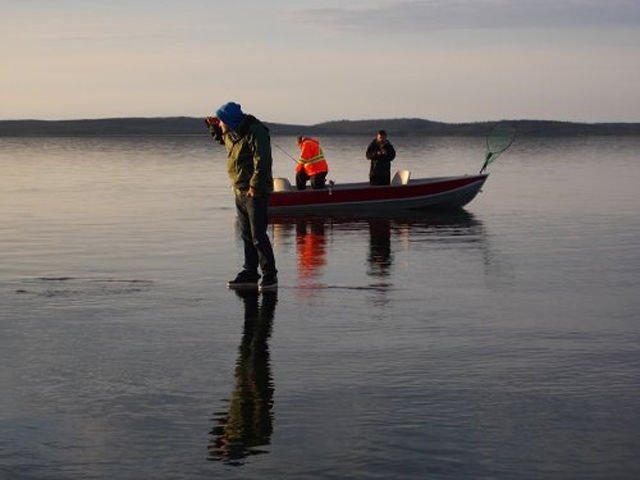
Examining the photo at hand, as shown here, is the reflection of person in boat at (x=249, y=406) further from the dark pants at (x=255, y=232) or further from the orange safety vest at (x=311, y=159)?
the orange safety vest at (x=311, y=159)

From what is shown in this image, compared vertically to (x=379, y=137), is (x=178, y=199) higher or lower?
lower

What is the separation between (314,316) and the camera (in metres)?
10.6

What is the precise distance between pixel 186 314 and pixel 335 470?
5321 mm

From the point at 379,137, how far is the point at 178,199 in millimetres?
9489

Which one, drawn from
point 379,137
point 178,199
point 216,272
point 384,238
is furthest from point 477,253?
point 178,199

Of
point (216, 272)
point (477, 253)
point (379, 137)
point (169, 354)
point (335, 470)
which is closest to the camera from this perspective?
point (335, 470)

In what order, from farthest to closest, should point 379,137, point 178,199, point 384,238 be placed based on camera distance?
point 178,199
point 379,137
point 384,238

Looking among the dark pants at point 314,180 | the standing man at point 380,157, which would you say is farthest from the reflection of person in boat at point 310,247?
the standing man at point 380,157

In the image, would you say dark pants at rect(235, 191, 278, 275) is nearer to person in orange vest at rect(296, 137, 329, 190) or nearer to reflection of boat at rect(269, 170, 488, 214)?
reflection of boat at rect(269, 170, 488, 214)

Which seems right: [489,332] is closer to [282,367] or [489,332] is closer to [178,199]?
[282,367]

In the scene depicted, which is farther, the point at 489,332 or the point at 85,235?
the point at 85,235

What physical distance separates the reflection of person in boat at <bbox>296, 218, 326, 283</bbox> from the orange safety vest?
1.79m

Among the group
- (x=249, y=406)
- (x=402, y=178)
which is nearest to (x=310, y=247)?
(x=402, y=178)

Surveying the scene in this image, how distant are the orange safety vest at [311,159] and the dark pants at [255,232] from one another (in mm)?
12673
